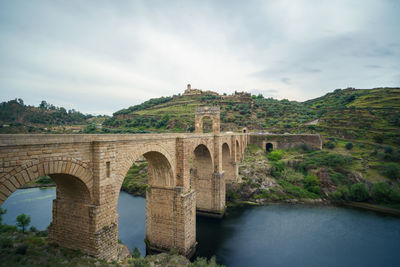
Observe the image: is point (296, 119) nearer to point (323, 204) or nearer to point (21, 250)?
point (323, 204)

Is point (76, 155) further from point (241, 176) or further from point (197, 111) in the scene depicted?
point (241, 176)

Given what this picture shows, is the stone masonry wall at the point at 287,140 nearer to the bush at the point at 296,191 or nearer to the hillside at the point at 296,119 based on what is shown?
the hillside at the point at 296,119

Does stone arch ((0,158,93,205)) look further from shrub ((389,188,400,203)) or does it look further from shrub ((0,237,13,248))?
shrub ((389,188,400,203))

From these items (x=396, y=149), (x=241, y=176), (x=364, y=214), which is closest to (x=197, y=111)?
(x=241, y=176)

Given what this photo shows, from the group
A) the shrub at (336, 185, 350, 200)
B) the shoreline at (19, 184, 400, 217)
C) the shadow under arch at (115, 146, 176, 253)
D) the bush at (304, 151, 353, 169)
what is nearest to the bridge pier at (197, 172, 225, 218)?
the shoreline at (19, 184, 400, 217)

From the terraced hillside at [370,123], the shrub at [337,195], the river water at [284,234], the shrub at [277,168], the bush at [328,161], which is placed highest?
the terraced hillside at [370,123]

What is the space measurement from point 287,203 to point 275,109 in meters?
39.4

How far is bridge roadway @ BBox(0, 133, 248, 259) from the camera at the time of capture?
538 centimetres

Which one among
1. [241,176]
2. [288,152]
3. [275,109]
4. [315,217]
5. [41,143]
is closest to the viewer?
[41,143]

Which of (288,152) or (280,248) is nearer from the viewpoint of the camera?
(280,248)

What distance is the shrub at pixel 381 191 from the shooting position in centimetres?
2184

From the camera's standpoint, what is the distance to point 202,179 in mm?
19672

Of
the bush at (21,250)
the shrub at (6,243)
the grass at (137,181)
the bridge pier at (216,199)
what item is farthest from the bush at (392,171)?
the shrub at (6,243)

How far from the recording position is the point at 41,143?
5617mm
